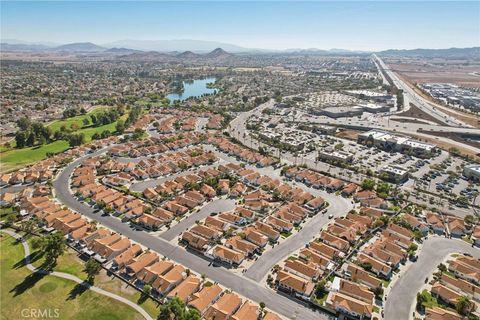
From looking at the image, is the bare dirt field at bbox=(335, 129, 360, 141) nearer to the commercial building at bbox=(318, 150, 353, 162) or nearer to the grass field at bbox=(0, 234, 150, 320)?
the commercial building at bbox=(318, 150, 353, 162)

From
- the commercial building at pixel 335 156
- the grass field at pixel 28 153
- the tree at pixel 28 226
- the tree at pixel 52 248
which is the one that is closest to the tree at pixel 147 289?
the tree at pixel 52 248

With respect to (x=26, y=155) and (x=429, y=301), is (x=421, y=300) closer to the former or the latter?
(x=429, y=301)

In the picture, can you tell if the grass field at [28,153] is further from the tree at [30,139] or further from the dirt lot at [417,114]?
the dirt lot at [417,114]

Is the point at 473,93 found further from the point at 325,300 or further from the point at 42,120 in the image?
the point at 42,120

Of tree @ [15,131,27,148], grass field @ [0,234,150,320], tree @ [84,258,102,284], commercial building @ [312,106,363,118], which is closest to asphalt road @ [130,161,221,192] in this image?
grass field @ [0,234,150,320]

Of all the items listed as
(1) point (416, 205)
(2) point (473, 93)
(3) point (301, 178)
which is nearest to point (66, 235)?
(3) point (301, 178)
